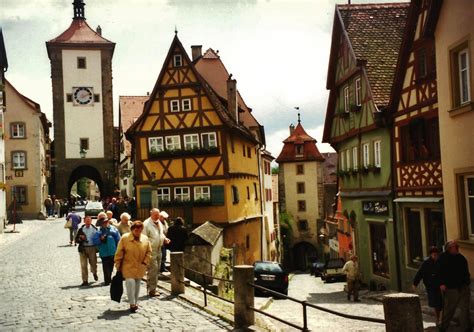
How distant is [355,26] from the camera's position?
84.8ft

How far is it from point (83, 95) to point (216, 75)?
1895 cm

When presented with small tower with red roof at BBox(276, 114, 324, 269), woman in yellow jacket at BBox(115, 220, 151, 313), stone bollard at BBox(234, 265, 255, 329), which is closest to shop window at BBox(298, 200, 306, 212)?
small tower with red roof at BBox(276, 114, 324, 269)

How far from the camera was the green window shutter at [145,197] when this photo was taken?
1347 inches

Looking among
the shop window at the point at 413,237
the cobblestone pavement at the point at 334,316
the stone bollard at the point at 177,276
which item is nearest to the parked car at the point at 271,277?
the cobblestone pavement at the point at 334,316

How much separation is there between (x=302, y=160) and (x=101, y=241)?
52478 millimetres

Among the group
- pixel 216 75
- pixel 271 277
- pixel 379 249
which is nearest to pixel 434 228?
pixel 379 249

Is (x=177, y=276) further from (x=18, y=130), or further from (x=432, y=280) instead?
(x=18, y=130)

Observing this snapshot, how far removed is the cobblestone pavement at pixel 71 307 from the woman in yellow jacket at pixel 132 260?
40cm

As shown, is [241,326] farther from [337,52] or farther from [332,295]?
[337,52]

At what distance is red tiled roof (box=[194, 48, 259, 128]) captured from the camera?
43906mm

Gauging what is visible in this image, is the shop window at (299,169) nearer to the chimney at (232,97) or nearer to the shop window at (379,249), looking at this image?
the chimney at (232,97)

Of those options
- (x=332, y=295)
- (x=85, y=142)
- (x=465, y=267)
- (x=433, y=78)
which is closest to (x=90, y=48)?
(x=85, y=142)

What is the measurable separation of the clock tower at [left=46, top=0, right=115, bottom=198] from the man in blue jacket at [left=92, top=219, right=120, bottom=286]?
4400 centimetres

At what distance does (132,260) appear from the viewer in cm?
1195
